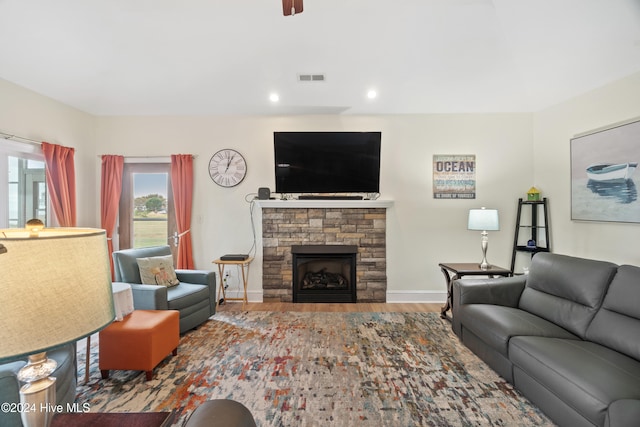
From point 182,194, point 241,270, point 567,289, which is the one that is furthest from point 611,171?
point 182,194

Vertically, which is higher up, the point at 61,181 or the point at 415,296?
the point at 61,181

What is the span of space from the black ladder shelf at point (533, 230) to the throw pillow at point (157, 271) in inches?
177

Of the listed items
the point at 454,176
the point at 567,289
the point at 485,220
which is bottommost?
the point at 567,289

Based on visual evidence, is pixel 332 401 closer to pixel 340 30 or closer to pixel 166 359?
pixel 166 359

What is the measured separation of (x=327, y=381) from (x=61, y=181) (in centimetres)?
395

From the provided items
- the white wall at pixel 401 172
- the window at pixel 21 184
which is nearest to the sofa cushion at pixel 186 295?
the white wall at pixel 401 172

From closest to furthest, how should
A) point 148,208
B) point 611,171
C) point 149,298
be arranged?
point 149,298 → point 611,171 → point 148,208

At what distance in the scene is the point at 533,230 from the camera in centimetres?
416

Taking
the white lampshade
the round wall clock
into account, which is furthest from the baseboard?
the round wall clock

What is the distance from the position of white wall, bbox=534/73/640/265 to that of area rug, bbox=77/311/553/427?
193 cm

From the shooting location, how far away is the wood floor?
158 inches

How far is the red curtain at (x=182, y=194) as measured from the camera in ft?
14.1

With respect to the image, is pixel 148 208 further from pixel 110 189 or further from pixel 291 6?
pixel 291 6

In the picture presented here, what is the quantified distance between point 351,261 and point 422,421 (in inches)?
97.6
